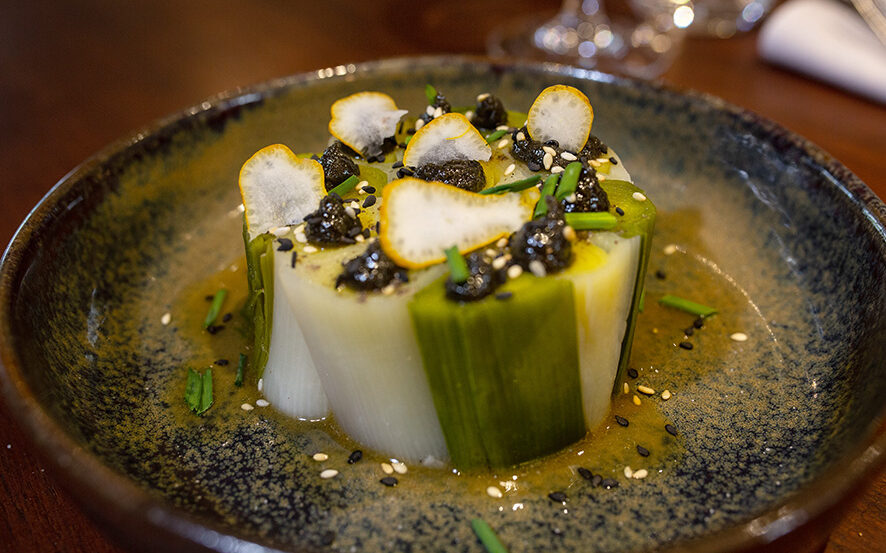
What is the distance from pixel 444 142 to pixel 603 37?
95.5 inches

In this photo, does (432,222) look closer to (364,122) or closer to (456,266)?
(456,266)

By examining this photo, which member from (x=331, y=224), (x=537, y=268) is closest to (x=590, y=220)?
(x=537, y=268)

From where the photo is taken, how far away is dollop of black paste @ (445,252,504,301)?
4.96 feet

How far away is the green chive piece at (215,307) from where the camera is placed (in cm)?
212

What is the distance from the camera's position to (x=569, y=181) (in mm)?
1740

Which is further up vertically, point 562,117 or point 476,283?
point 562,117

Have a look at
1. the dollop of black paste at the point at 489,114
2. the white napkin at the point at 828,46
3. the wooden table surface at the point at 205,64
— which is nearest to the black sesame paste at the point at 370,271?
the dollop of black paste at the point at 489,114

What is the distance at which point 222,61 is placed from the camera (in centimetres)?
361

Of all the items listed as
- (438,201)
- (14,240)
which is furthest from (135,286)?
(438,201)

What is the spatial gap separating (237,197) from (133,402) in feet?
3.10

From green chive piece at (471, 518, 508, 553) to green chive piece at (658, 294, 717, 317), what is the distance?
1014 millimetres

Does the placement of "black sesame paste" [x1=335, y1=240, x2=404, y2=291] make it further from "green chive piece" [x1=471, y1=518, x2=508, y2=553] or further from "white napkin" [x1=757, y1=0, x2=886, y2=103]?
"white napkin" [x1=757, y1=0, x2=886, y2=103]

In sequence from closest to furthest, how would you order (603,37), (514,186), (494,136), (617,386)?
(514,186)
(617,386)
(494,136)
(603,37)

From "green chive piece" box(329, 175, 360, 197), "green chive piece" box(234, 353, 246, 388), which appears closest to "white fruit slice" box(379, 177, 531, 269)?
"green chive piece" box(329, 175, 360, 197)
